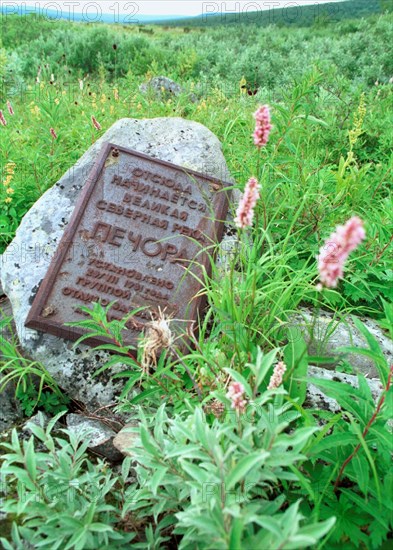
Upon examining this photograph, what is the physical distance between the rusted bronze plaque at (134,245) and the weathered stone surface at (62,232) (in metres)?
0.18

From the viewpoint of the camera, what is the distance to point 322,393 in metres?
2.81

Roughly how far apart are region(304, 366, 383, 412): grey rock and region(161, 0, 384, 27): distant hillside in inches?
654

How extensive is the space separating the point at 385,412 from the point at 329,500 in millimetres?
437

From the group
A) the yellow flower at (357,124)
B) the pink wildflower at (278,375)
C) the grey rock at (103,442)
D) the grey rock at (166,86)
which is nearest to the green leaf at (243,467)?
the pink wildflower at (278,375)

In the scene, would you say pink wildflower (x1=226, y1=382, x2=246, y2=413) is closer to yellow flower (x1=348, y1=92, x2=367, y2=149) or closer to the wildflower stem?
the wildflower stem

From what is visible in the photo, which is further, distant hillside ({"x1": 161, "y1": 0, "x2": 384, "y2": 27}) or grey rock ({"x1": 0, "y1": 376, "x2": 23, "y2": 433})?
distant hillside ({"x1": 161, "y1": 0, "x2": 384, "y2": 27})

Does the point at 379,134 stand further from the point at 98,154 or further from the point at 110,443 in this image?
the point at 110,443

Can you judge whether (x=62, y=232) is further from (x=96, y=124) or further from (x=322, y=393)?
(x=322, y=393)

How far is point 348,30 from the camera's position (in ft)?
50.8

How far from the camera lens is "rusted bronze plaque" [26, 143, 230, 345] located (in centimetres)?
320

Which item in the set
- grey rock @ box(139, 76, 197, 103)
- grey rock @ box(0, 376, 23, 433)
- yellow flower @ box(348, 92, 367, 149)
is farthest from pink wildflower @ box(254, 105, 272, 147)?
grey rock @ box(139, 76, 197, 103)

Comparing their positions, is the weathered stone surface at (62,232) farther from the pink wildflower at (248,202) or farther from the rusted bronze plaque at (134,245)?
the pink wildflower at (248,202)

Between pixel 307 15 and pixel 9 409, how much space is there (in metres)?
19.1

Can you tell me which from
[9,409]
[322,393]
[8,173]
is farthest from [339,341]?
[8,173]
